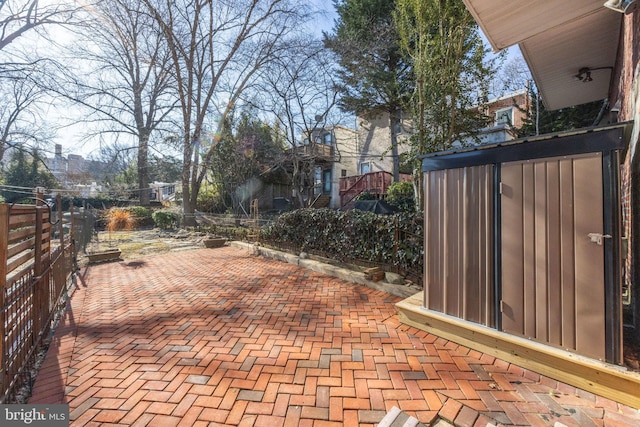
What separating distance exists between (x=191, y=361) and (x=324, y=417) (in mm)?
1422

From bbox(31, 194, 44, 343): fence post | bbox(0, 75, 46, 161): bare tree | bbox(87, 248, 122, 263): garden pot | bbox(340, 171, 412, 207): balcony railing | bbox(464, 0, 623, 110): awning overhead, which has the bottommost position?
bbox(87, 248, 122, 263): garden pot

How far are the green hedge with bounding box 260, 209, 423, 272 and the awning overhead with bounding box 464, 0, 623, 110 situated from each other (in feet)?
8.52

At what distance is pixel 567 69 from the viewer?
4.34m

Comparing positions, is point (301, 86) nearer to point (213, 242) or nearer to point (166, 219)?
point (213, 242)

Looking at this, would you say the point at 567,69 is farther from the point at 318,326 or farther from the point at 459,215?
the point at 318,326

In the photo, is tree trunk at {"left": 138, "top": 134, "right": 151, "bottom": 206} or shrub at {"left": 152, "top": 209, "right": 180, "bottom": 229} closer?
shrub at {"left": 152, "top": 209, "right": 180, "bottom": 229}

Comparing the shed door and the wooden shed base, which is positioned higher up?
the shed door

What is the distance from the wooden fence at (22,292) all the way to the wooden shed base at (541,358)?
357 centimetres

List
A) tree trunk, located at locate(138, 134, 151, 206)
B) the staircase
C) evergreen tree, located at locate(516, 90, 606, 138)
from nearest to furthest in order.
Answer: evergreen tree, located at locate(516, 90, 606, 138)
tree trunk, located at locate(138, 134, 151, 206)
the staircase

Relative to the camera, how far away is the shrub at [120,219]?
1490 centimetres

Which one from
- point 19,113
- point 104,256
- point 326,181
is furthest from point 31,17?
point 326,181

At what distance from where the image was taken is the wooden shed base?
1.93 metres

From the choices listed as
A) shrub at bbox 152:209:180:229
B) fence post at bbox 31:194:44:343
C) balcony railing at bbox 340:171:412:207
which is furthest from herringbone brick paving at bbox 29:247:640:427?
shrub at bbox 152:209:180:229

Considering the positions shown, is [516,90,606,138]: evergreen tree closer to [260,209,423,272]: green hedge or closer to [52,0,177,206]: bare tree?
[260,209,423,272]: green hedge
